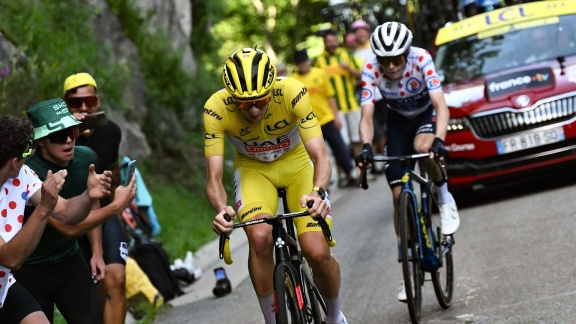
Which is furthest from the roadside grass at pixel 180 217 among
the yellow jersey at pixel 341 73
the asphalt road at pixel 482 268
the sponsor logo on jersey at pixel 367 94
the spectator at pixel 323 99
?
the sponsor logo on jersey at pixel 367 94

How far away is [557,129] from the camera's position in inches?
517

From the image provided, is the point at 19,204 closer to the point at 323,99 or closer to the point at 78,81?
the point at 78,81

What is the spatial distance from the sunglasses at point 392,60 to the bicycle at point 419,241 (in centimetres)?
79

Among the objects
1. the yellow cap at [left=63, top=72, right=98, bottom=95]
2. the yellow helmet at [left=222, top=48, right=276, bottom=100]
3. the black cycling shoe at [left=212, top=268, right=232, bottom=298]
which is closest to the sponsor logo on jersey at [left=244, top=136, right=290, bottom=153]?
the yellow helmet at [left=222, top=48, right=276, bottom=100]

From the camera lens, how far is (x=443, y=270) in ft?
30.3

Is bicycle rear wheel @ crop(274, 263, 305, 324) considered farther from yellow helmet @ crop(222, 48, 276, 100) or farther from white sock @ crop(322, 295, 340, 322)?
yellow helmet @ crop(222, 48, 276, 100)

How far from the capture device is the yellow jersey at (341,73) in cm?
1912

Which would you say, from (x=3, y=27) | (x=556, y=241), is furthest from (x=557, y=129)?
(x=3, y=27)

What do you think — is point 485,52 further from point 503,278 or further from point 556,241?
point 503,278

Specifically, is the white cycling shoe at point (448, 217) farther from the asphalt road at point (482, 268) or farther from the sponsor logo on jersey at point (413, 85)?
the sponsor logo on jersey at point (413, 85)

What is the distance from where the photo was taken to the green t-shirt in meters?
6.78

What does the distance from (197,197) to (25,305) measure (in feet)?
38.7

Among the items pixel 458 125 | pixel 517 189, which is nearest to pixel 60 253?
pixel 458 125

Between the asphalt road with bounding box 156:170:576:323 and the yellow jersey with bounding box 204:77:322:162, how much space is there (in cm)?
174
